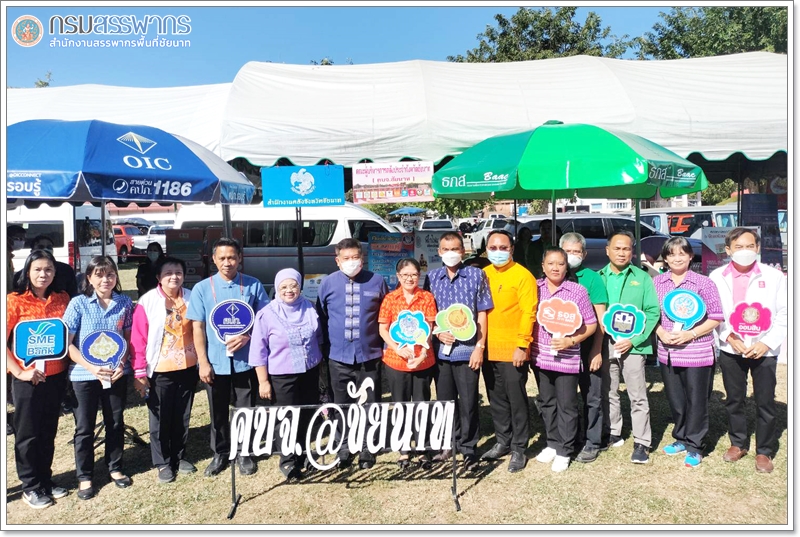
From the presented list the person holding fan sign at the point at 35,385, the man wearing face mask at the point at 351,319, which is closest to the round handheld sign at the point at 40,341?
the person holding fan sign at the point at 35,385

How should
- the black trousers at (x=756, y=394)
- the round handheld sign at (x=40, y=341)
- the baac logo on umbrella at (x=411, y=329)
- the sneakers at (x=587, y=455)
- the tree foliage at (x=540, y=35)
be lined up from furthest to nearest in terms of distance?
the tree foliage at (x=540, y=35) < the sneakers at (x=587, y=455) < the black trousers at (x=756, y=394) < the baac logo on umbrella at (x=411, y=329) < the round handheld sign at (x=40, y=341)

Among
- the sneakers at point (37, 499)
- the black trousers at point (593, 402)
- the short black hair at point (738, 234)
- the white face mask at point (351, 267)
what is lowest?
the sneakers at point (37, 499)

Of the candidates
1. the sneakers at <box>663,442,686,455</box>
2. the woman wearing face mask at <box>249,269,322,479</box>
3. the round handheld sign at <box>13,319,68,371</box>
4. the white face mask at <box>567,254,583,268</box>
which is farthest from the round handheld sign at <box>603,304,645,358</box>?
the round handheld sign at <box>13,319,68,371</box>

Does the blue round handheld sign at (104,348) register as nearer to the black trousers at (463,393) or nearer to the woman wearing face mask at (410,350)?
the woman wearing face mask at (410,350)

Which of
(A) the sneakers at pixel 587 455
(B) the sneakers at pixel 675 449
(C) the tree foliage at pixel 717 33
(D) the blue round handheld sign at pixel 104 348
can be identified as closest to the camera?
(D) the blue round handheld sign at pixel 104 348

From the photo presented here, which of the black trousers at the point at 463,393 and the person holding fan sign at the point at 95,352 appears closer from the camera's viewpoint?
the person holding fan sign at the point at 95,352

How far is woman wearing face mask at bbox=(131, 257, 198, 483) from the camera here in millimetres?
3906

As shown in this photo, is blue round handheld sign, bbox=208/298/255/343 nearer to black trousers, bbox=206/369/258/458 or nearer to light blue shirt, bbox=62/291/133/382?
black trousers, bbox=206/369/258/458

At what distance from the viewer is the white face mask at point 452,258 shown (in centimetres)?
398

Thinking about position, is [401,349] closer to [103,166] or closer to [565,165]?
[565,165]

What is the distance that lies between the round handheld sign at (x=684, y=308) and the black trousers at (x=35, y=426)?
441 centimetres

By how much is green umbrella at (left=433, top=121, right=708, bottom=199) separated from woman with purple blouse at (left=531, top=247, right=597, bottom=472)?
0.72 metres

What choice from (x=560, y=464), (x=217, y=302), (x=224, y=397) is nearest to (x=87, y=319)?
(x=217, y=302)

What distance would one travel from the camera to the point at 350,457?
4.30m
